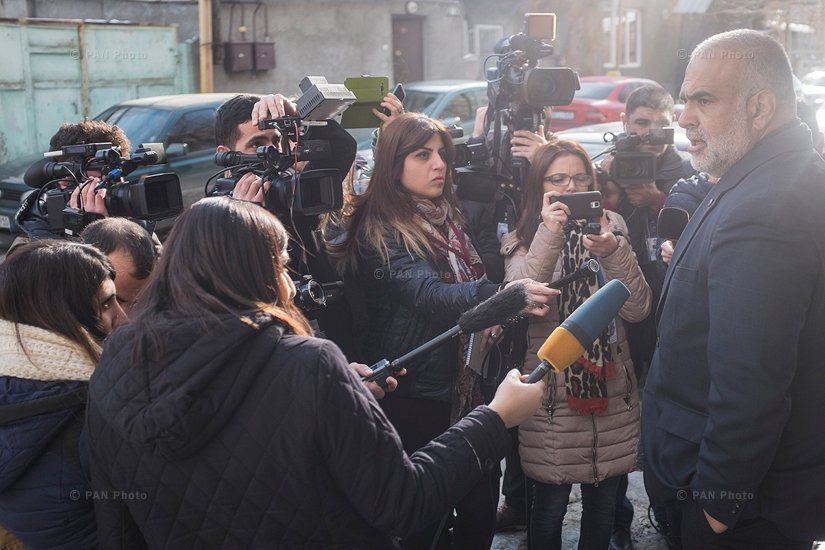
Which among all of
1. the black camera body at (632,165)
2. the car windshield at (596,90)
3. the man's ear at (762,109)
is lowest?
the black camera body at (632,165)

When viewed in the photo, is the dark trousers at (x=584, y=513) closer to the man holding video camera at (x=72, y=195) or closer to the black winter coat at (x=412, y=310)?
the black winter coat at (x=412, y=310)

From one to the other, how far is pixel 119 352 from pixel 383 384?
0.85 metres

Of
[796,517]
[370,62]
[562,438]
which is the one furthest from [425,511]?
[370,62]

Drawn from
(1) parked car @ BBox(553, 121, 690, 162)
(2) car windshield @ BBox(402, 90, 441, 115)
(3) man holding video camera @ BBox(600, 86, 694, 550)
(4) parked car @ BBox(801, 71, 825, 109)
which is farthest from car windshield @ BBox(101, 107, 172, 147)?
(4) parked car @ BBox(801, 71, 825, 109)

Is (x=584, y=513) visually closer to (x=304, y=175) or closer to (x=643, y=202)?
(x=643, y=202)

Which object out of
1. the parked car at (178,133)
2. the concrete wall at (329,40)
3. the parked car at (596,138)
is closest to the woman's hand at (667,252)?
the parked car at (596,138)

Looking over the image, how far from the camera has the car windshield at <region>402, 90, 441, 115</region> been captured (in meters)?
10.8

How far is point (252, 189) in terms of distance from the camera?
2.55m

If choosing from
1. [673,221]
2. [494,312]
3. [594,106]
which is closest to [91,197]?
[494,312]

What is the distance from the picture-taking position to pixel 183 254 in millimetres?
1649

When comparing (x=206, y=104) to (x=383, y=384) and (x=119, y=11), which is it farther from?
(x=383, y=384)

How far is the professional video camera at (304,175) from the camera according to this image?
2.54m

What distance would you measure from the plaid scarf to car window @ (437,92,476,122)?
7.80m

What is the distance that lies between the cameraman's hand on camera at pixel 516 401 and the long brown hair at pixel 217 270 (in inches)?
20.0
